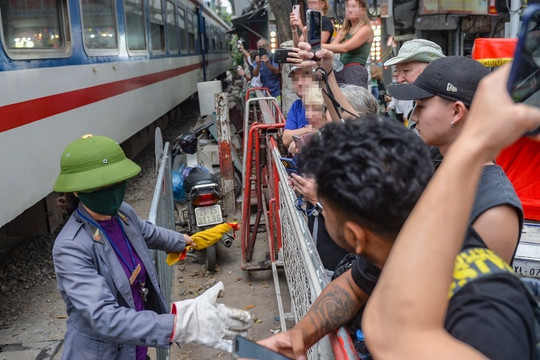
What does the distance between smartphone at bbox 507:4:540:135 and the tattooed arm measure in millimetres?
756

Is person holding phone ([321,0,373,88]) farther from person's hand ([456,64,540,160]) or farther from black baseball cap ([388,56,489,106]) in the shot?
person's hand ([456,64,540,160])

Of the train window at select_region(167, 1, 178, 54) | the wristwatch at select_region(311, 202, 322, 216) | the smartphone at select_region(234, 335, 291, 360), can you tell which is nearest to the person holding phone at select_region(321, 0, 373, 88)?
the wristwatch at select_region(311, 202, 322, 216)

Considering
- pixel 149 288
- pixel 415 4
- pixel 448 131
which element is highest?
pixel 415 4

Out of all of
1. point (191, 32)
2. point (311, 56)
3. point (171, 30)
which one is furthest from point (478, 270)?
point (191, 32)

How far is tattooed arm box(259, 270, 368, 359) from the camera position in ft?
4.89

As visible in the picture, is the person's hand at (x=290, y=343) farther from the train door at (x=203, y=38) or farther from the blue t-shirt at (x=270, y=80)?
the train door at (x=203, y=38)

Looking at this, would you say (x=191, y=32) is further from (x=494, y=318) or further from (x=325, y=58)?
(x=494, y=318)

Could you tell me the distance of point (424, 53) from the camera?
3.29 meters

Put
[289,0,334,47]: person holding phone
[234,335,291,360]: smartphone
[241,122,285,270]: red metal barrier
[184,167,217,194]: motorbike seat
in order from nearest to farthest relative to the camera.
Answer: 1. [234,335,291,360]: smartphone
2. [289,0,334,47]: person holding phone
3. [241,122,285,270]: red metal barrier
4. [184,167,217,194]: motorbike seat

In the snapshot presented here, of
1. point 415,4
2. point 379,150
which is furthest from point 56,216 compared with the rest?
Answer: point 415,4

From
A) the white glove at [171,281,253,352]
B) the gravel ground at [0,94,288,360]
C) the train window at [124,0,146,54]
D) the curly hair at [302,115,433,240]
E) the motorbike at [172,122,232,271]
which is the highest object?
the train window at [124,0,146,54]

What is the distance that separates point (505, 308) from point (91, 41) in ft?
20.0

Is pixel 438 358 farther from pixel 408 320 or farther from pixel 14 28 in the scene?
pixel 14 28

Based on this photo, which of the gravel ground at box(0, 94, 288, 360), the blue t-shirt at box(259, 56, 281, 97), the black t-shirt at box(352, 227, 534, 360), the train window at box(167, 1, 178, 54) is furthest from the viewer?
the train window at box(167, 1, 178, 54)
